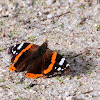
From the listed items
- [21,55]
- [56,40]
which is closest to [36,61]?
[21,55]

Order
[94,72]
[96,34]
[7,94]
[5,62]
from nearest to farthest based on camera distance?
[7,94] → [94,72] → [5,62] → [96,34]

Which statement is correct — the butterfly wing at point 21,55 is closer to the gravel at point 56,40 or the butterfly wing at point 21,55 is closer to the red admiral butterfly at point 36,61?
the red admiral butterfly at point 36,61

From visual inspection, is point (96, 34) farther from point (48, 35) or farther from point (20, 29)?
point (20, 29)

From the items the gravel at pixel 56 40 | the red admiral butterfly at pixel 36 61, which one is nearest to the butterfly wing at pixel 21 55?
the red admiral butterfly at pixel 36 61

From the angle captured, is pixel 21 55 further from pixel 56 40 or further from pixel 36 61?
pixel 56 40

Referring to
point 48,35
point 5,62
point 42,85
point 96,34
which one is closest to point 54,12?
point 48,35

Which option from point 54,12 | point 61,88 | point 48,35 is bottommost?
point 61,88

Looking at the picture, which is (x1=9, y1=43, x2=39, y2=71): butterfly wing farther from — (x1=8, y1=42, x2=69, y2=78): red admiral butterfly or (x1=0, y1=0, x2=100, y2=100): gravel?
(x1=0, y1=0, x2=100, y2=100): gravel

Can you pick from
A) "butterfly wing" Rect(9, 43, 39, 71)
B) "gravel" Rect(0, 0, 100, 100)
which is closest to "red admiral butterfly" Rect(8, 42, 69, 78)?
"butterfly wing" Rect(9, 43, 39, 71)
